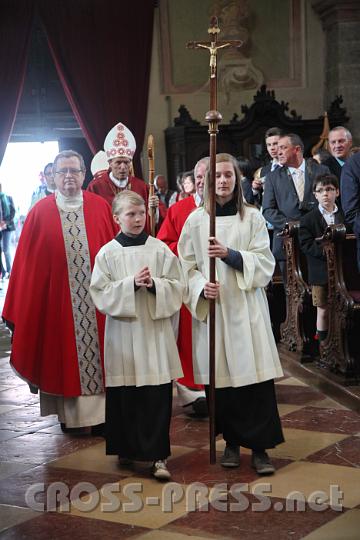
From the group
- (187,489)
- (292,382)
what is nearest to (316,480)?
(187,489)

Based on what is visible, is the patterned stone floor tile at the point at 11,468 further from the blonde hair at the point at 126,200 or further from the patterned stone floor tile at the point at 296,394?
the patterned stone floor tile at the point at 296,394

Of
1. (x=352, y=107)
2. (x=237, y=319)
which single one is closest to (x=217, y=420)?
(x=237, y=319)

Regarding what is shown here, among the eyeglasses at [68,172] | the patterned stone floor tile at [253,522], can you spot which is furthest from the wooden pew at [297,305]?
the patterned stone floor tile at [253,522]

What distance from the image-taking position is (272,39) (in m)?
15.5

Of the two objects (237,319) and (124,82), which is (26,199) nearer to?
(124,82)

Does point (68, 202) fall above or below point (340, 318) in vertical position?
above

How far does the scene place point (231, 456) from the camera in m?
4.50

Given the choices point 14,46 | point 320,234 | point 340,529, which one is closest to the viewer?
Result: point 340,529

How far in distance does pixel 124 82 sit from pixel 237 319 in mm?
11399

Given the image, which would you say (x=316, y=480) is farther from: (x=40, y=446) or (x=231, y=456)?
(x=40, y=446)

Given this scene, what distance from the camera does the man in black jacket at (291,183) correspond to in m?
7.26

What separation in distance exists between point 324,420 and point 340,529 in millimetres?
1897

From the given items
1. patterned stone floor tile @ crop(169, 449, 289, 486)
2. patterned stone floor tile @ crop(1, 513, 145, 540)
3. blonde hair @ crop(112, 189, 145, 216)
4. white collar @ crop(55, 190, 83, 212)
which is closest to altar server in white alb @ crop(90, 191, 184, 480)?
blonde hair @ crop(112, 189, 145, 216)

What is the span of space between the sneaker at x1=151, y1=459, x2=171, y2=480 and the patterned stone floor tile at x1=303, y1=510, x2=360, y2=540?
960 millimetres
